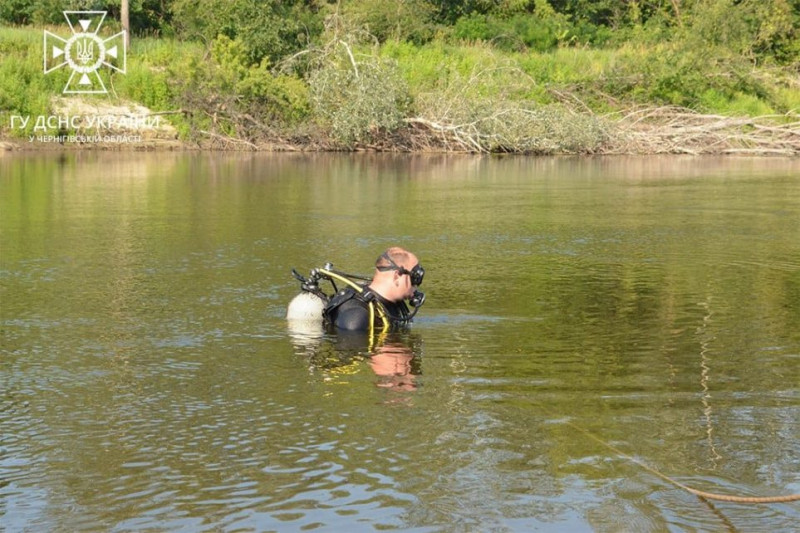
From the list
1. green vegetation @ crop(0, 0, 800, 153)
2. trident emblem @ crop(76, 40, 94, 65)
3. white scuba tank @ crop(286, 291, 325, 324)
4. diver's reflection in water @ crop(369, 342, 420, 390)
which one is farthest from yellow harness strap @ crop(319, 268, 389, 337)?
trident emblem @ crop(76, 40, 94, 65)

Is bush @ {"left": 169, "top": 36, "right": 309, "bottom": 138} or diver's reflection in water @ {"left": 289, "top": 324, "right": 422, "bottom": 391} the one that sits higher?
bush @ {"left": 169, "top": 36, "right": 309, "bottom": 138}

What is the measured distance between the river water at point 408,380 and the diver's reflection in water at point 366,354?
4cm

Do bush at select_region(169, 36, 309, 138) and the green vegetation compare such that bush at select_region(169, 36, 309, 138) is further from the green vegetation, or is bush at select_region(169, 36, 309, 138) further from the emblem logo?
the emblem logo

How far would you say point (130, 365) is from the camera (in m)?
9.02

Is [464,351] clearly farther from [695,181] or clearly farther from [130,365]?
[695,181]

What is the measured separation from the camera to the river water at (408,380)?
5.90m

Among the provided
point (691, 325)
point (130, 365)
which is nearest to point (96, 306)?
point (130, 365)

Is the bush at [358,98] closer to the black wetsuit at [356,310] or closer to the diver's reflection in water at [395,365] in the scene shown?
the black wetsuit at [356,310]

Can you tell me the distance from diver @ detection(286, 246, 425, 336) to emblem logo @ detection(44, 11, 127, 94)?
32509mm

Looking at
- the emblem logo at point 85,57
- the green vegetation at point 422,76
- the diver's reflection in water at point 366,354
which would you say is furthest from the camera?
the emblem logo at point 85,57

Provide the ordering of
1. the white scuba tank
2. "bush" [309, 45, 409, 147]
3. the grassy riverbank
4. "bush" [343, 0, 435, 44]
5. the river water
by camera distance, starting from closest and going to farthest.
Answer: the river water → the white scuba tank → "bush" [309, 45, 409, 147] → the grassy riverbank → "bush" [343, 0, 435, 44]

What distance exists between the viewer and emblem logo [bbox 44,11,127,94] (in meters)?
41.2

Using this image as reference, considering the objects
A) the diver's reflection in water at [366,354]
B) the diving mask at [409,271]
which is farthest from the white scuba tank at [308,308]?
the diving mask at [409,271]

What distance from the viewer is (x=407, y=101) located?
125ft
